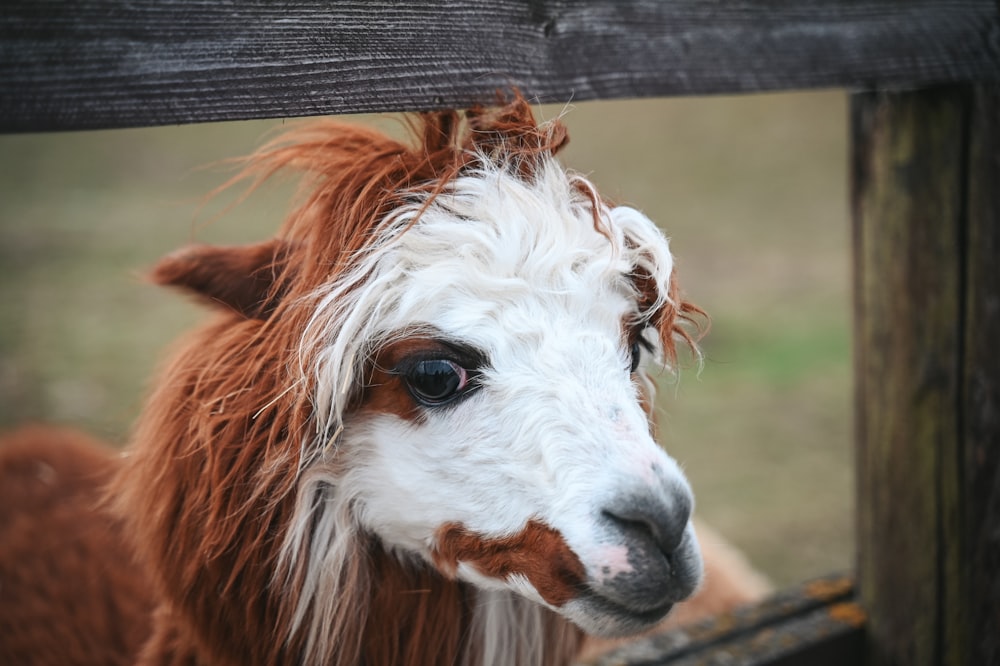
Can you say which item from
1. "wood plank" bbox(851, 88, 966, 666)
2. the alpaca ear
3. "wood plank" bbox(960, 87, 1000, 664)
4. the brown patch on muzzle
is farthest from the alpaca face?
"wood plank" bbox(960, 87, 1000, 664)

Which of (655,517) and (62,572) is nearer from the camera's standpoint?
(655,517)

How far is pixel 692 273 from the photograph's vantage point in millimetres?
9164

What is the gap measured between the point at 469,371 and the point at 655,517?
0.47 meters

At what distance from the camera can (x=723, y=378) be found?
23.8 feet

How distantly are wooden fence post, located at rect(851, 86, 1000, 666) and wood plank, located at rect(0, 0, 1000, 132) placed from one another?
21 centimetres

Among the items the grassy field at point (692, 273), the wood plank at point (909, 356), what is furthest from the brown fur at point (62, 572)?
the wood plank at point (909, 356)

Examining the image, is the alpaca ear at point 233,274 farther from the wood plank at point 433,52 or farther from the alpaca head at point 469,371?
the wood plank at point 433,52

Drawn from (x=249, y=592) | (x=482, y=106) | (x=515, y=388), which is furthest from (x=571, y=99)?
(x=249, y=592)

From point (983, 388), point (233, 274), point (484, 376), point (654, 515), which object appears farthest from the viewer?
point (983, 388)

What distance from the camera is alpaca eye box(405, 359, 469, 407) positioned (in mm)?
1657

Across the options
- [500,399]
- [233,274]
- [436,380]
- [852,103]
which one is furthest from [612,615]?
[852,103]

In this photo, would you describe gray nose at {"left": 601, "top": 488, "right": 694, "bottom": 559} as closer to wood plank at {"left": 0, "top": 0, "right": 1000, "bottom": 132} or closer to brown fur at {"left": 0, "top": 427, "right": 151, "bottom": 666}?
wood plank at {"left": 0, "top": 0, "right": 1000, "bottom": 132}

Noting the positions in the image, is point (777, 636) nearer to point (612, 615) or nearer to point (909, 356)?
point (909, 356)

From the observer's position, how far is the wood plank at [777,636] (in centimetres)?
234
